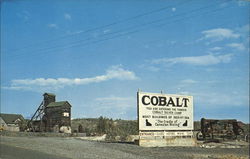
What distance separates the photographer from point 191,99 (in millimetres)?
23812

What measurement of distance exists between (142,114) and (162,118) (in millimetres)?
1633

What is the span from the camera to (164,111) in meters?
22.0

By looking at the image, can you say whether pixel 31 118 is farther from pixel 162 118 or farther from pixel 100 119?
pixel 162 118

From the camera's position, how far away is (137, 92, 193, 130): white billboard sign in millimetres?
21141

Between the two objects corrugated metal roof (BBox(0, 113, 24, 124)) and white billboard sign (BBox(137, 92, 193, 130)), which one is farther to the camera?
corrugated metal roof (BBox(0, 113, 24, 124))

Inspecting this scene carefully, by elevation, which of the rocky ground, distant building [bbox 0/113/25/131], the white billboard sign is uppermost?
the white billboard sign

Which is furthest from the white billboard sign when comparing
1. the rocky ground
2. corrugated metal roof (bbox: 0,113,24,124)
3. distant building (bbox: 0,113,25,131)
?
corrugated metal roof (bbox: 0,113,24,124)

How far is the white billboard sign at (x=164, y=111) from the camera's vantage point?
21.1 metres

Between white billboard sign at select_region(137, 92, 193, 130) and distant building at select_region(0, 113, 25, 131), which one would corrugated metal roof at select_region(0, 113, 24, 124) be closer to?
distant building at select_region(0, 113, 25, 131)

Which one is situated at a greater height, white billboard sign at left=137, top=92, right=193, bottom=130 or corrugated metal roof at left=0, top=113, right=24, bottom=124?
white billboard sign at left=137, top=92, right=193, bottom=130

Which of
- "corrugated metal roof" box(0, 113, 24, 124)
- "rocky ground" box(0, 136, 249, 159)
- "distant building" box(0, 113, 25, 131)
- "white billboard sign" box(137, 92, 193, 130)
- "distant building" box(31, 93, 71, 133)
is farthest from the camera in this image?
"corrugated metal roof" box(0, 113, 24, 124)

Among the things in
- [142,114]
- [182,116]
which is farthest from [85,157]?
[182,116]

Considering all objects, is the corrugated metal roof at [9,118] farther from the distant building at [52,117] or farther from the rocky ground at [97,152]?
the rocky ground at [97,152]

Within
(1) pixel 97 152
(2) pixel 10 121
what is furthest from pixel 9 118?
(1) pixel 97 152
